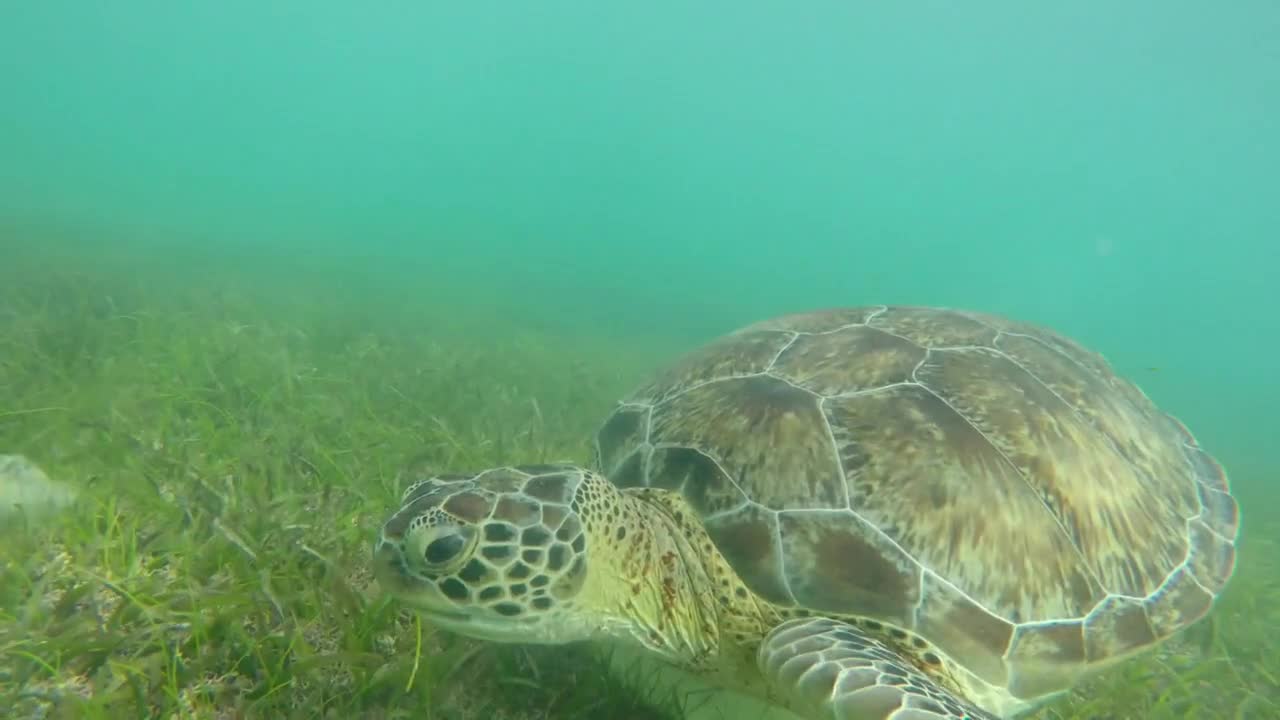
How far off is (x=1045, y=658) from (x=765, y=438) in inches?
41.8

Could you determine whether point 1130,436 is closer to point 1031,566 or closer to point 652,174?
point 1031,566

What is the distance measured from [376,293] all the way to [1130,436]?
1305cm

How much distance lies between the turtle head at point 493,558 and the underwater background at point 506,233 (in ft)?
0.68

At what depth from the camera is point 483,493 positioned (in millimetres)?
1775

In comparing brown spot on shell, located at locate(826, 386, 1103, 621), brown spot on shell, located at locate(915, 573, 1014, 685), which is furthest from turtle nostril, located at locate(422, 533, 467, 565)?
brown spot on shell, located at locate(915, 573, 1014, 685)

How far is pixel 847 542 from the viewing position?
1978mm

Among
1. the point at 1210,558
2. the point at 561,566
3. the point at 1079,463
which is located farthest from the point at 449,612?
the point at 1210,558

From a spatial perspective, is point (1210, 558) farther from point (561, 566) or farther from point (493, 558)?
point (493, 558)

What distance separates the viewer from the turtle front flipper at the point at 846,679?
1.54 meters

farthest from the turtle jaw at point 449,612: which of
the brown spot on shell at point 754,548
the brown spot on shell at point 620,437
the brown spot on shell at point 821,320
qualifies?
the brown spot on shell at point 821,320

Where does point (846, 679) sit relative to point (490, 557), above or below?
below

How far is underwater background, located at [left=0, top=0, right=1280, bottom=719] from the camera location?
2.57m

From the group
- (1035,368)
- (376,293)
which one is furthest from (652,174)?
(1035,368)

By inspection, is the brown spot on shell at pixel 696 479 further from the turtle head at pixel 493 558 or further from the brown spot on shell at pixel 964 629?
the brown spot on shell at pixel 964 629
